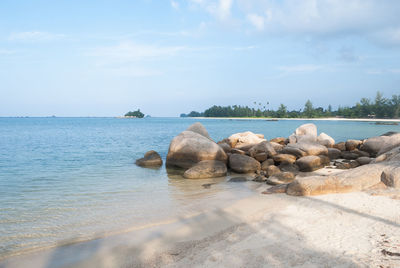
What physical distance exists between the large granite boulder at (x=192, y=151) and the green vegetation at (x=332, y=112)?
343ft

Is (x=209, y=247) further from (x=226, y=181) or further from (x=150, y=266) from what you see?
(x=226, y=181)

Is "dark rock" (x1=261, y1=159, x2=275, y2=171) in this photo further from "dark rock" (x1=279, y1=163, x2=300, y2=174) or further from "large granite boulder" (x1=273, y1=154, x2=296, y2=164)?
"dark rock" (x1=279, y1=163, x2=300, y2=174)

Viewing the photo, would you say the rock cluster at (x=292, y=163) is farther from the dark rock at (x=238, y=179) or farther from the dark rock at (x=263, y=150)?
the dark rock at (x=238, y=179)

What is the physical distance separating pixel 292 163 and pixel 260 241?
9.01 meters

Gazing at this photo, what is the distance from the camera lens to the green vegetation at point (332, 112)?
99.9 m

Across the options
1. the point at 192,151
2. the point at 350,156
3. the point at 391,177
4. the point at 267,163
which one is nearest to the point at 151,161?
the point at 192,151

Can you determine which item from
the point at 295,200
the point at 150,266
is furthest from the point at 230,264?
the point at 295,200

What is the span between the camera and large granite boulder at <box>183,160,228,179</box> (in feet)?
39.1

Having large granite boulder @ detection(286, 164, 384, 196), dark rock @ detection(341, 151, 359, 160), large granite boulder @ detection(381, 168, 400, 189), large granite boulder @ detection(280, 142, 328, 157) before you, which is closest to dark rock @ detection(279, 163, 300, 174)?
large granite boulder @ detection(280, 142, 328, 157)

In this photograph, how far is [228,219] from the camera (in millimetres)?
6680

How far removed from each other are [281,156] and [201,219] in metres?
8.39

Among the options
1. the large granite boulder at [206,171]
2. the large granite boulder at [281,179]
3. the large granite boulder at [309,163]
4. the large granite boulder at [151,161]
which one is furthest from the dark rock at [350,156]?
the large granite boulder at [151,161]

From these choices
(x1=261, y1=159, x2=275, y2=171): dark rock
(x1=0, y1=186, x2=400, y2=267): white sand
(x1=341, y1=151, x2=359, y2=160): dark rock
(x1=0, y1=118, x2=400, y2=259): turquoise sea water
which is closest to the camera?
(x1=0, y1=186, x2=400, y2=267): white sand

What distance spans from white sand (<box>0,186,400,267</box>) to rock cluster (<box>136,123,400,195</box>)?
1334 mm
